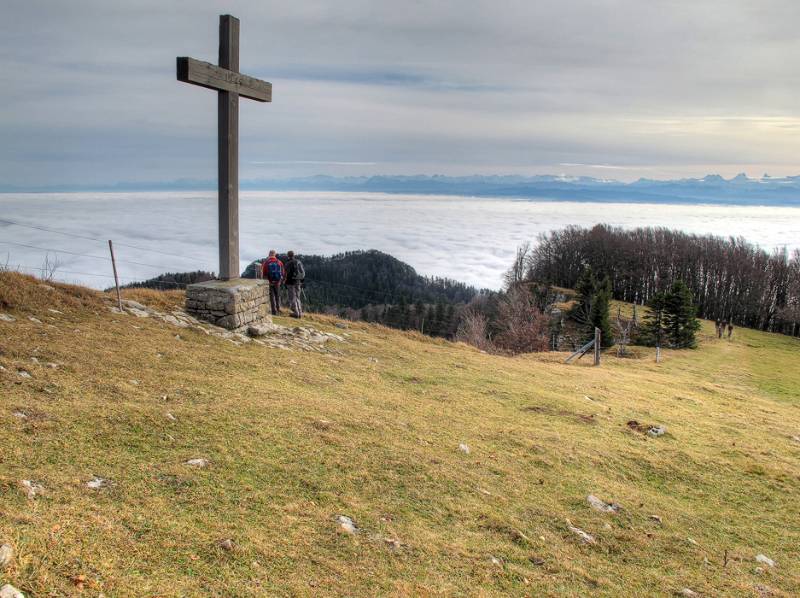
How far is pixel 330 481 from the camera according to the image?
696cm

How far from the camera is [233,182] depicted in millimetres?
14906

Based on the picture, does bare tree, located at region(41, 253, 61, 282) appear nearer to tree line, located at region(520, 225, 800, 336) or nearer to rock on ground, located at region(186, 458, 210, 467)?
rock on ground, located at region(186, 458, 210, 467)

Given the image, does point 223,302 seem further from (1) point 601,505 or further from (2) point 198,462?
(1) point 601,505

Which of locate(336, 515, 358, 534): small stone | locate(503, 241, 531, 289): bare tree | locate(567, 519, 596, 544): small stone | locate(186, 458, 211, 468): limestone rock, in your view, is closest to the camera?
locate(336, 515, 358, 534): small stone

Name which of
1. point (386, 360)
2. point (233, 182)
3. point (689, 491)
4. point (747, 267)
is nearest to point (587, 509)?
point (689, 491)

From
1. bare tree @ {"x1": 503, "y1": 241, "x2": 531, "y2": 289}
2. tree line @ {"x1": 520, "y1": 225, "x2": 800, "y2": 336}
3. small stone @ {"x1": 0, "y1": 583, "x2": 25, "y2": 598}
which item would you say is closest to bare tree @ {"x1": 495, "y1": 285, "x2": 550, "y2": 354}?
tree line @ {"x1": 520, "y1": 225, "x2": 800, "y2": 336}

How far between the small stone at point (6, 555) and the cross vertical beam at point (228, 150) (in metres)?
11.6

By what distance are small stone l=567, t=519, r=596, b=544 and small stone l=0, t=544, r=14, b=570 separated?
6201 mm

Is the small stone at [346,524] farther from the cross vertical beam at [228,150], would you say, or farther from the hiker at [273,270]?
the hiker at [273,270]

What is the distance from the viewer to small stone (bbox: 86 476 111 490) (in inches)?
222

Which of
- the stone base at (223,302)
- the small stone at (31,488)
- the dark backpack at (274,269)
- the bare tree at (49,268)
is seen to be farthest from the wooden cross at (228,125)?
the small stone at (31,488)

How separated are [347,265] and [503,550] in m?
180

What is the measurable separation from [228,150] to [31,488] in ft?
37.0

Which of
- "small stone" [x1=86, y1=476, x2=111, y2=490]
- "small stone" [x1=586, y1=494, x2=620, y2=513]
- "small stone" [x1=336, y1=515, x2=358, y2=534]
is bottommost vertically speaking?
"small stone" [x1=586, y1=494, x2=620, y2=513]
